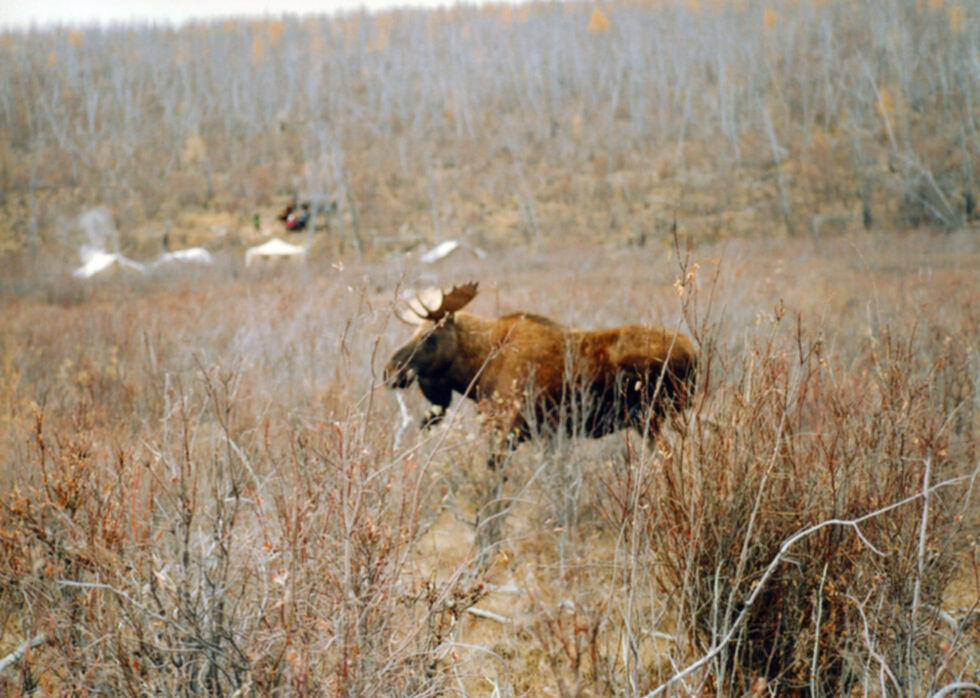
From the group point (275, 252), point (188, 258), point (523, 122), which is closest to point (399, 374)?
point (188, 258)

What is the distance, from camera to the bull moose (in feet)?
11.9

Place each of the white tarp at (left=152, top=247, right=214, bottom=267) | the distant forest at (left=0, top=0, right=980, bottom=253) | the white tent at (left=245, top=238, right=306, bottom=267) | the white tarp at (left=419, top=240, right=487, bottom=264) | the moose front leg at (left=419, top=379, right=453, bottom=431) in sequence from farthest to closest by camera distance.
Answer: the white tent at (left=245, top=238, right=306, bottom=267)
the white tarp at (left=419, top=240, right=487, bottom=264)
the distant forest at (left=0, top=0, right=980, bottom=253)
the white tarp at (left=152, top=247, right=214, bottom=267)
the moose front leg at (left=419, top=379, right=453, bottom=431)

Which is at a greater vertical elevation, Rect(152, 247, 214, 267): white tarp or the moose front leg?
the moose front leg

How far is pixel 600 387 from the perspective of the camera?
386 centimetres

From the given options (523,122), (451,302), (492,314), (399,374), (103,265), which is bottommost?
(103,265)

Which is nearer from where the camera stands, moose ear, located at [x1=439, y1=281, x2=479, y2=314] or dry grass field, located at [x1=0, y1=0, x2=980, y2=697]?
dry grass field, located at [x1=0, y1=0, x2=980, y2=697]

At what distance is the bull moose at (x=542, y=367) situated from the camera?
11.9 ft

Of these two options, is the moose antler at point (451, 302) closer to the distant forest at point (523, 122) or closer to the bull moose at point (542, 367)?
the bull moose at point (542, 367)

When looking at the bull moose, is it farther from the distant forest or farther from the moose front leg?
the distant forest

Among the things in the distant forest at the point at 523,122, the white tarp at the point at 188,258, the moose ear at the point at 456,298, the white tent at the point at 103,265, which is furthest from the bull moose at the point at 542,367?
the white tarp at the point at 188,258

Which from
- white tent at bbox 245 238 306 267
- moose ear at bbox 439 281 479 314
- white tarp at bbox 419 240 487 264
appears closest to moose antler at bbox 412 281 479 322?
moose ear at bbox 439 281 479 314

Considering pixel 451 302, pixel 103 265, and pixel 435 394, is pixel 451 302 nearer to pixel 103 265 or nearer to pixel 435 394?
pixel 435 394

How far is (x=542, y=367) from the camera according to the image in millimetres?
3941

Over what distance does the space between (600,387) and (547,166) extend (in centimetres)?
2933
